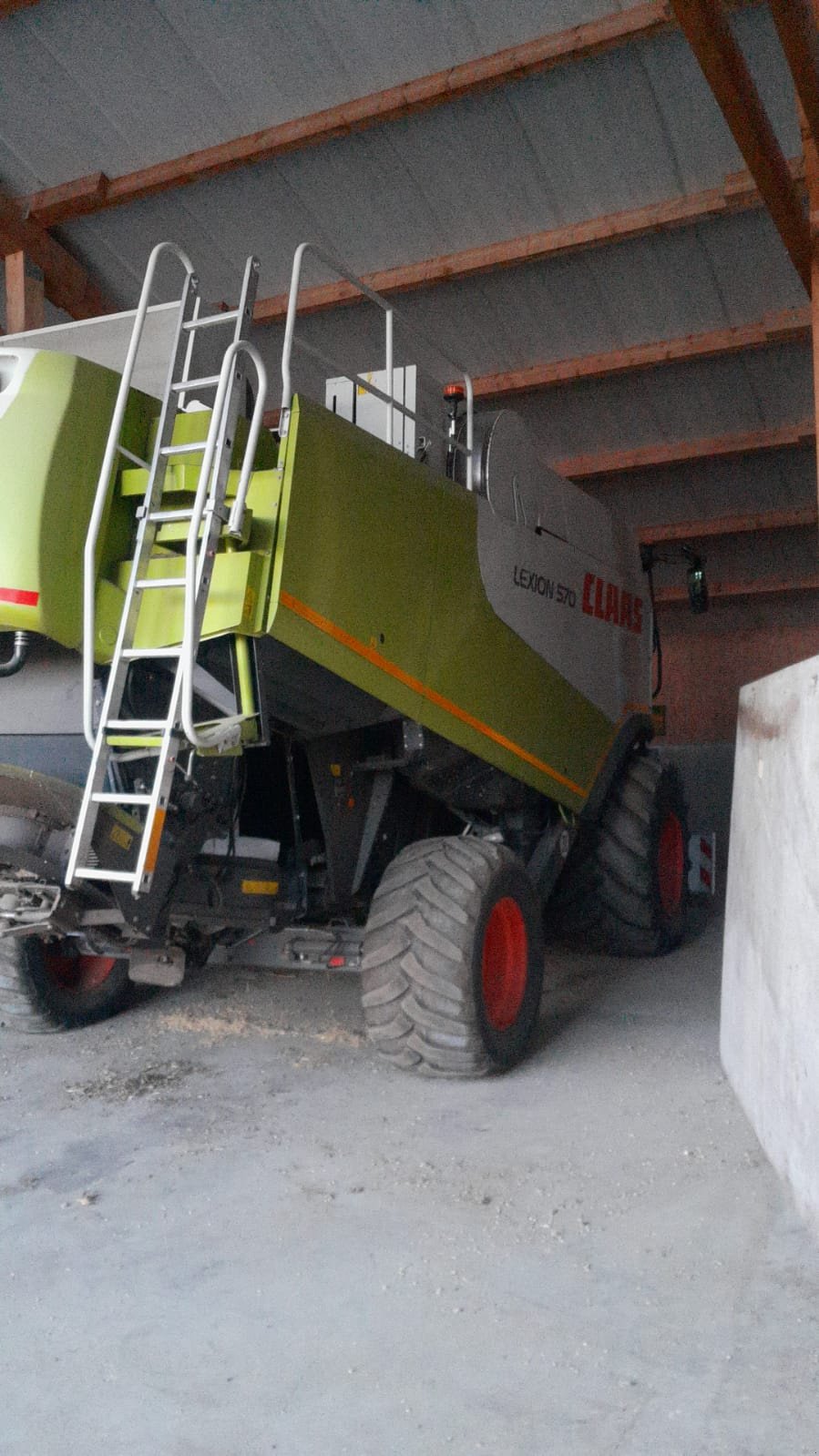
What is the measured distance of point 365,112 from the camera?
230 inches

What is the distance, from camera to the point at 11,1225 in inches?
114

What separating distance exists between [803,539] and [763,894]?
23.5 ft

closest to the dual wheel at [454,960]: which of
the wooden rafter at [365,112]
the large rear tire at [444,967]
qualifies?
the large rear tire at [444,967]

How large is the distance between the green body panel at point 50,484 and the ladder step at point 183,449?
191 mm

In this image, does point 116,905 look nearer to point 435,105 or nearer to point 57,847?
point 57,847

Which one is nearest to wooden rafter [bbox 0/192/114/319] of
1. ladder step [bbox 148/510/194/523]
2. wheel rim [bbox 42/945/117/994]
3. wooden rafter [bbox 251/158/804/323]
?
wooden rafter [bbox 251/158/804/323]

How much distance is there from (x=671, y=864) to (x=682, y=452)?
3.52m

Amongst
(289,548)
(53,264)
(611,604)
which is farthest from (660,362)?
(289,548)

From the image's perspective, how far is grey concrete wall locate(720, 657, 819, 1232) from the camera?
2787mm

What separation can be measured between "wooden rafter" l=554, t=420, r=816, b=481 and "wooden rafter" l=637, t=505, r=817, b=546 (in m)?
0.82

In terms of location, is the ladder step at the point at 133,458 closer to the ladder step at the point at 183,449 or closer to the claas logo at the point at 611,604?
the ladder step at the point at 183,449

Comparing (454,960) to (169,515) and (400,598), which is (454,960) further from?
(169,515)

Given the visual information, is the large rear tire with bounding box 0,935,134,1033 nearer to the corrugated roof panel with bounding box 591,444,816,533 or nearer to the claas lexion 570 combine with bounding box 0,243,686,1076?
the claas lexion 570 combine with bounding box 0,243,686,1076

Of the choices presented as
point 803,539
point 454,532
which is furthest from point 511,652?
point 803,539
